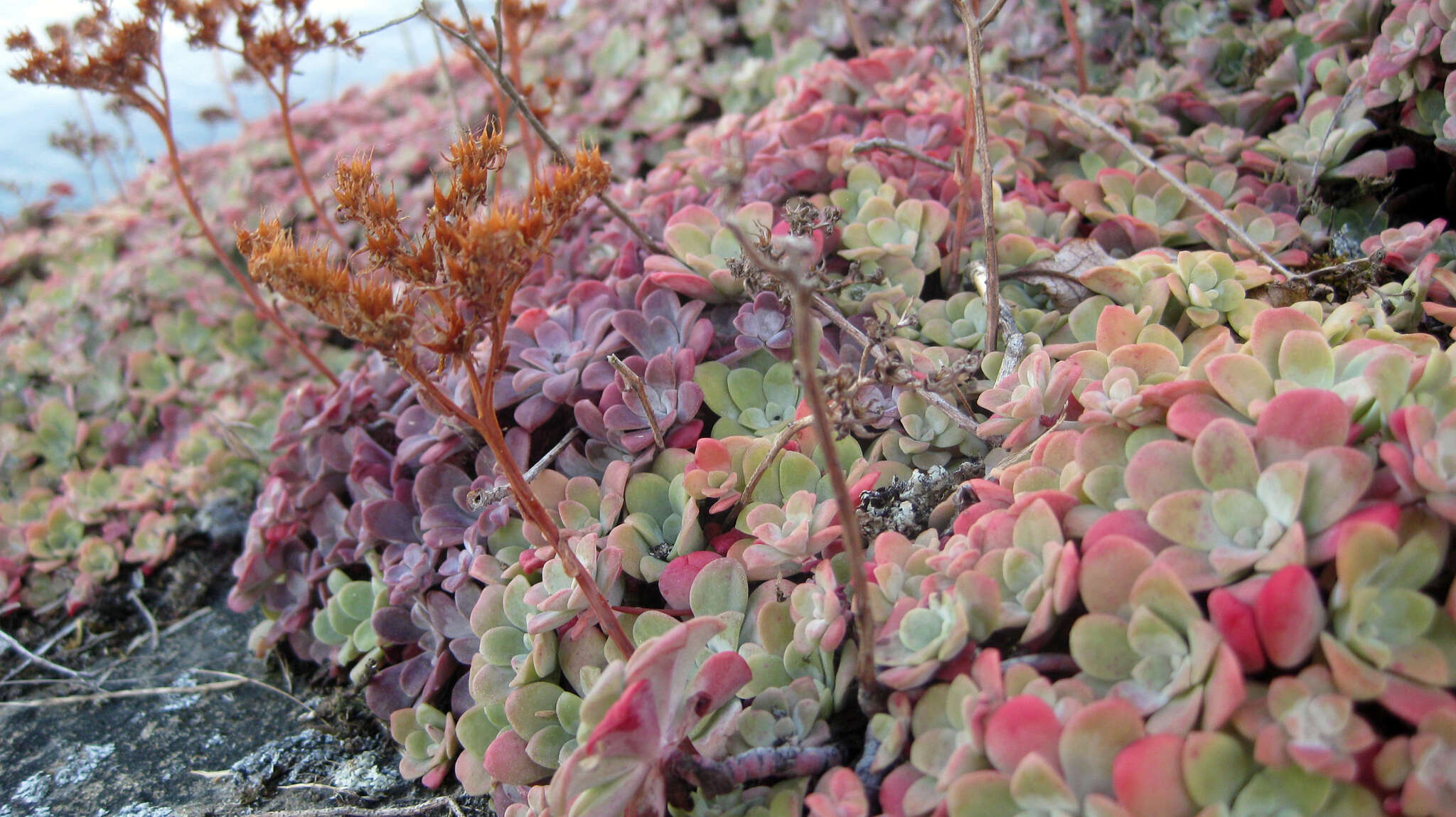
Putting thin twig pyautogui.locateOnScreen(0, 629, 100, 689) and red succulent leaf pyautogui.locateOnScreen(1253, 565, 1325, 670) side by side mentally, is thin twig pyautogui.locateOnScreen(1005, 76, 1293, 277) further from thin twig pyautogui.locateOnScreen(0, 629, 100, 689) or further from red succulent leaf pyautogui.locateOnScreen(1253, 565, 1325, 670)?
thin twig pyautogui.locateOnScreen(0, 629, 100, 689)

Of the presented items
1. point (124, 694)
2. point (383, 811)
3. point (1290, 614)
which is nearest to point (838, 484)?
point (1290, 614)

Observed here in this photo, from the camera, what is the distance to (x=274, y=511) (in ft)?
5.81

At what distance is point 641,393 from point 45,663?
1.53 meters

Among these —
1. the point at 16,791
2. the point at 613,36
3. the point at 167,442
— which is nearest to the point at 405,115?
the point at 613,36

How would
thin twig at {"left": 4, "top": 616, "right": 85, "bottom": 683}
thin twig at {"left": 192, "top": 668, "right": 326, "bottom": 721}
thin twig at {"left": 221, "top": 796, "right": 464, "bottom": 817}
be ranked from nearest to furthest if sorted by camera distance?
thin twig at {"left": 221, "top": 796, "right": 464, "bottom": 817}
thin twig at {"left": 192, "top": 668, "right": 326, "bottom": 721}
thin twig at {"left": 4, "top": 616, "right": 85, "bottom": 683}

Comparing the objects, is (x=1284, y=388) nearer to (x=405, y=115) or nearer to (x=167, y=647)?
(x=167, y=647)

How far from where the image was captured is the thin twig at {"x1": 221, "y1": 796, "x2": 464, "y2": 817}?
1375 millimetres

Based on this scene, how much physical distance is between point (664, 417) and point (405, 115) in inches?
124

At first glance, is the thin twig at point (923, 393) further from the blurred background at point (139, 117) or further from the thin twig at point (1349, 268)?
the blurred background at point (139, 117)

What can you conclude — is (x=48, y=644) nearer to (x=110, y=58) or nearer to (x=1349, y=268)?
(x=110, y=58)

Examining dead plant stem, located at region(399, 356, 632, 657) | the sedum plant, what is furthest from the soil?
dead plant stem, located at region(399, 356, 632, 657)

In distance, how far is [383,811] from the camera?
1387 mm

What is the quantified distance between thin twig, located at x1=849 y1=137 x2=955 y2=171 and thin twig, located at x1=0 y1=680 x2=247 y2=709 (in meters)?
1.69

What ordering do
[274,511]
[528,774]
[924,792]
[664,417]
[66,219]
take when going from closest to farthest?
[924,792] → [528,774] → [664,417] → [274,511] → [66,219]
